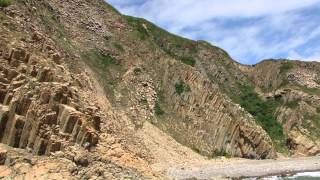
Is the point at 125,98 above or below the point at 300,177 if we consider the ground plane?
above

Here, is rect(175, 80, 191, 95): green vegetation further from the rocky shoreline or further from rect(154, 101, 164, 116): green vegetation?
the rocky shoreline

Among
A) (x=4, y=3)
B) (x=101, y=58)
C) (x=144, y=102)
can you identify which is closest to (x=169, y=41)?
(x=101, y=58)

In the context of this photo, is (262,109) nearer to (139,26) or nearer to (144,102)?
(139,26)

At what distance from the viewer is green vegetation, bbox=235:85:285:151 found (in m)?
95.3

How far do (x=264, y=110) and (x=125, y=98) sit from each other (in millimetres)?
45795

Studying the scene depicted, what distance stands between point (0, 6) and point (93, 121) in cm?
1336

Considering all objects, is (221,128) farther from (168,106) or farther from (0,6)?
(0,6)

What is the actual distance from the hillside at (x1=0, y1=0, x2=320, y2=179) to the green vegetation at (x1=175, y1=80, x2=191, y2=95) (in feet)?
0.52

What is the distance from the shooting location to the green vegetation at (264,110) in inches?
3751

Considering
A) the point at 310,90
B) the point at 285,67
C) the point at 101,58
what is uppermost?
the point at 285,67

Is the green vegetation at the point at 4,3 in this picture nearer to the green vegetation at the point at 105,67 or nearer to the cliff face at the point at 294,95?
the green vegetation at the point at 105,67

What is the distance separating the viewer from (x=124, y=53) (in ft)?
248

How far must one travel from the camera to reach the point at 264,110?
106 metres

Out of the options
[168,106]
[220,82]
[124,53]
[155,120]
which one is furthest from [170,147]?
[220,82]
